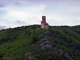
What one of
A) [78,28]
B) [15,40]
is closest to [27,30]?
[15,40]

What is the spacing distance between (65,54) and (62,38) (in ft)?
28.3

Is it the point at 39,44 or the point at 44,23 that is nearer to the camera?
the point at 39,44

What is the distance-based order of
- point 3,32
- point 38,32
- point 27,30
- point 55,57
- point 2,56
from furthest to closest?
point 3,32, point 27,30, point 38,32, point 2,56, point 55,57

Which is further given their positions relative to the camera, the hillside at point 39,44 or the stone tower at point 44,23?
the stone tower at point 44,23

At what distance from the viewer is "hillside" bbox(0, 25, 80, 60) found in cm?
7756

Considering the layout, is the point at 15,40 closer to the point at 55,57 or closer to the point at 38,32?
the point at 38,32

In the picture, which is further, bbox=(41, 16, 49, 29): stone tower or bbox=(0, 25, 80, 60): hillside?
bbox=(41, 16, 49, 29): stone tower

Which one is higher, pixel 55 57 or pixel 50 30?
pixel 50 30

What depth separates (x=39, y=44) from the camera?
267ft

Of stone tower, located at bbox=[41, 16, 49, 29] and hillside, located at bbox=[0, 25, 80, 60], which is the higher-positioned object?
stone tower, located at bbox=[41, 16, 49, 29]

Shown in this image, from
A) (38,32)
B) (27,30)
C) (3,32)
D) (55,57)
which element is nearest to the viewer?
(55,57)

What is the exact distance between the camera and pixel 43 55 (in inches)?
3012

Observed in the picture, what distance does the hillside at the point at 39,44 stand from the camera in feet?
254

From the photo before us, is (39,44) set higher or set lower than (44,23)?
lower
